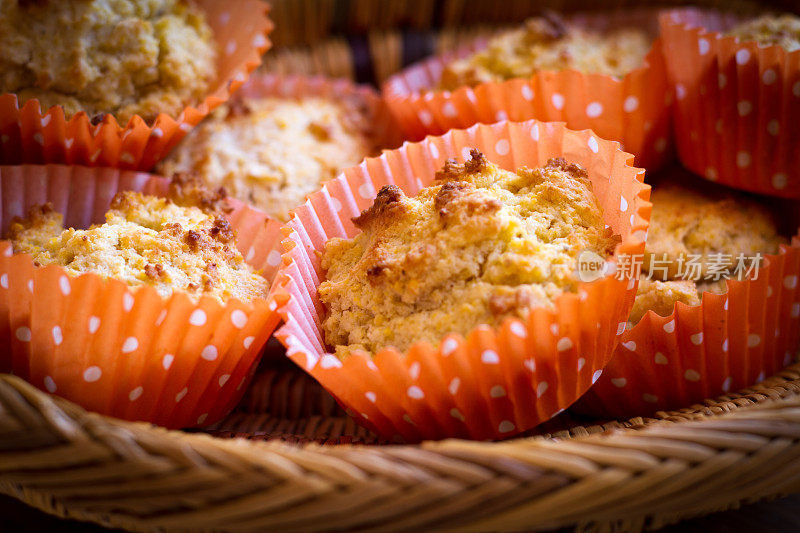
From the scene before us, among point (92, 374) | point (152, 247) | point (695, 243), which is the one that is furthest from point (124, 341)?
point (695, 243)

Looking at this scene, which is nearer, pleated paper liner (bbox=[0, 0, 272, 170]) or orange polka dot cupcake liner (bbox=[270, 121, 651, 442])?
orange polka dot cupcake liner (bbox=[270, 121, 651, 442])

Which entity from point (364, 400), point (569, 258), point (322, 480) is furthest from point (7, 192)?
point (569, 258)

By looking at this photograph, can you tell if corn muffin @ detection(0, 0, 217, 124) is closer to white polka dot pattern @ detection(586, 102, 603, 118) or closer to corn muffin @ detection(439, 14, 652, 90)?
corn muffin @ detection(439, 14, 652, 90)

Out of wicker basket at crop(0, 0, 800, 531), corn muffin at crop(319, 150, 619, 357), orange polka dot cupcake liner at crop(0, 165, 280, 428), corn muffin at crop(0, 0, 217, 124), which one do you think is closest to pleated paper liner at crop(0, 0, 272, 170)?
corn muffin at crop(0, 0, 217, 124)

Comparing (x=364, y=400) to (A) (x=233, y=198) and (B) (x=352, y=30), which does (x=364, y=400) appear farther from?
(B) (x=352, y=30)

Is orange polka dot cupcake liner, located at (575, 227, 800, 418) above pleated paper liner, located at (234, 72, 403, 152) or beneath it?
beneath

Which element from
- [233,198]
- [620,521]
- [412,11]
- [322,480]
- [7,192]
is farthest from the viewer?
[412,11]
